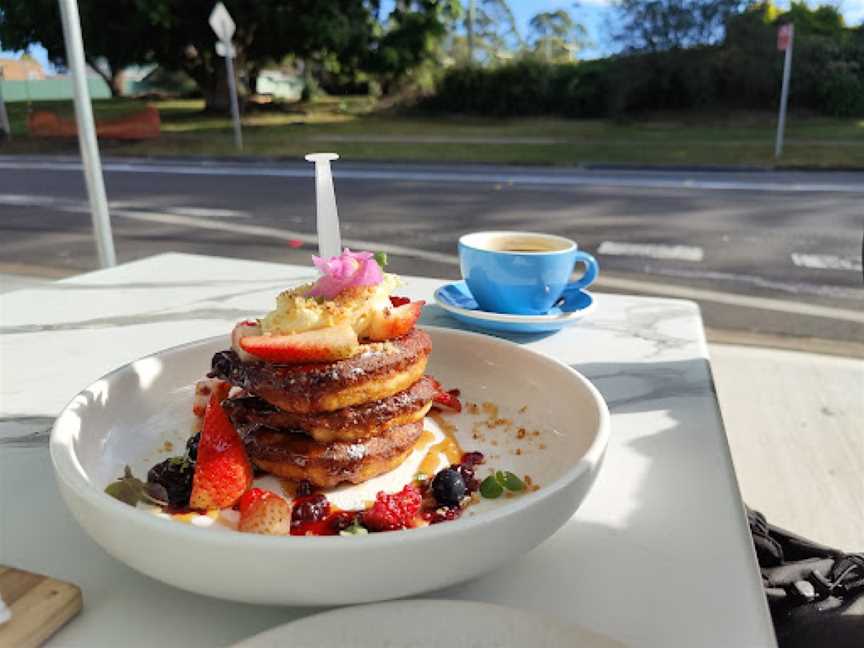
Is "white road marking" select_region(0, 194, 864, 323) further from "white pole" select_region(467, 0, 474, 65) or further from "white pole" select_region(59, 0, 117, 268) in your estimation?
"white pole" select_region(467, 0, 474, 65)

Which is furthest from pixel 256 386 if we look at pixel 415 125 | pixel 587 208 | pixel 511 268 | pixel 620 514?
pixel 415 125

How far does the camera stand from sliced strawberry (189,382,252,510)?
1.00 metres

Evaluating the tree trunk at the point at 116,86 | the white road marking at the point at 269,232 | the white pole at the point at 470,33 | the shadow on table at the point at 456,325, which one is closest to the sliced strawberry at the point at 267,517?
the shadow on table at the point at 456,325

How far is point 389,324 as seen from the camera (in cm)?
119

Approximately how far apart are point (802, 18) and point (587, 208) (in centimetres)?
1625

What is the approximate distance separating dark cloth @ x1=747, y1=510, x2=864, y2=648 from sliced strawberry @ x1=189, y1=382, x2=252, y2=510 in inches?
33.0

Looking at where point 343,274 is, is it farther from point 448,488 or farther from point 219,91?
point 219,91

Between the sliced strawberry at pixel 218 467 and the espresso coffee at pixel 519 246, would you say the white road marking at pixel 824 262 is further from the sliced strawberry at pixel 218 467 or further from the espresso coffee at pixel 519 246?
the sliced strawberry at pixel 218 467

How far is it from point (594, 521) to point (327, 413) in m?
0.42

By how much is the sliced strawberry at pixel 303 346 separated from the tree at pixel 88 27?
21.9m

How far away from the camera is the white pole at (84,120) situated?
3.25 m

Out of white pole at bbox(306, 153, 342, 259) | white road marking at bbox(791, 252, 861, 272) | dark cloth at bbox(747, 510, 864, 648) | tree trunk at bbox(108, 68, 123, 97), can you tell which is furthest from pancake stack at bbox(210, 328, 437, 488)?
tree trunk at bbox(108, 68, 123, 97)

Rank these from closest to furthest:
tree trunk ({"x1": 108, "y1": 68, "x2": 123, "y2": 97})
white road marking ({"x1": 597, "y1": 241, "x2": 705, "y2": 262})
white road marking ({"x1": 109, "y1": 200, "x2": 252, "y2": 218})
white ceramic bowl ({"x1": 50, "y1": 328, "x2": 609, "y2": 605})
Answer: white ceramic bowl ({"x1": 50, "y1": 328, "x2": 609, "y2": 605}), white road marking ({"x1": 597, "y1": 241, "x2": 705, "y2": 262}), white road marking ({"x1": 109, "y1": 200, "x2": 252, "y2": 218}), tree trunk ({"x1": 108, "y1": 68, "x2": 123, "y2": 97})

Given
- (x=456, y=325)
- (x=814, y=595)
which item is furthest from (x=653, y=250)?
(x=814, y=595)
